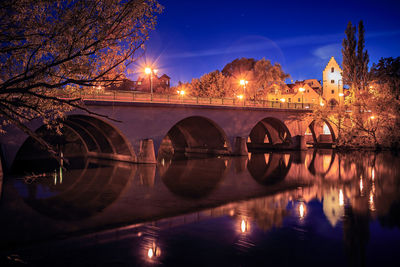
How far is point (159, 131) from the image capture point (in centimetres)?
3144

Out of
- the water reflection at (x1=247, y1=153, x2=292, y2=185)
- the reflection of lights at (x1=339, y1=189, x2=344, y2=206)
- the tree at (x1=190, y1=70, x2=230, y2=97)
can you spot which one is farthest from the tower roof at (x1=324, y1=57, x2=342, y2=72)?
the reflection of lights at (x1=339, y1=189, x2=344, y2=206)

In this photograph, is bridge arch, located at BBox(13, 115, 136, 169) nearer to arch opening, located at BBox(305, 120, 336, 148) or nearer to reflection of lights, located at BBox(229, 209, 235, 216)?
reflection of lights, located at BBox(229, 209, 235, 216)

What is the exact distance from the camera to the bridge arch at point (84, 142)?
32.2 metres

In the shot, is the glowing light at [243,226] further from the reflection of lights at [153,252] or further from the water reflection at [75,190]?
the water reflection at [75,190]

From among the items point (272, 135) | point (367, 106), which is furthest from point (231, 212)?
point (272, 135)

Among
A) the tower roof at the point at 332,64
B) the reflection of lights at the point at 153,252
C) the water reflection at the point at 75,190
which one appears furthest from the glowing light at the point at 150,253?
the tower roof at the point at 332,64

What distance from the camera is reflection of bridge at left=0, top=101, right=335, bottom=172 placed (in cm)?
2850

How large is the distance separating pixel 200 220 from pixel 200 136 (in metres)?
31.4

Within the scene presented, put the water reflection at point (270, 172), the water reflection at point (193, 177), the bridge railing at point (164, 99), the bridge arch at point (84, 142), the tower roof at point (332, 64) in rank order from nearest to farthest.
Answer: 1. the water reflection at point (193, 177)
2. the water reflection at point (270, 172)
3. the bridge railing at point (164, 99)
4. the bridge arch at point (84, 142)
5. the tower roof at point (332, 64)

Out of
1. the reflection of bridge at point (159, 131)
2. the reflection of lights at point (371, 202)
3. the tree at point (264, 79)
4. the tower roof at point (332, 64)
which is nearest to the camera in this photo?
the reflection of lights at point (371, 202)

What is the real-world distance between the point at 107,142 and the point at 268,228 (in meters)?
28.1

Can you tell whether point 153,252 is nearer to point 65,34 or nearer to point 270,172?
point 65,34

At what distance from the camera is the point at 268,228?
41.8 ft

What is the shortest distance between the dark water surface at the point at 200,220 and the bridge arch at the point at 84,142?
7177mm
